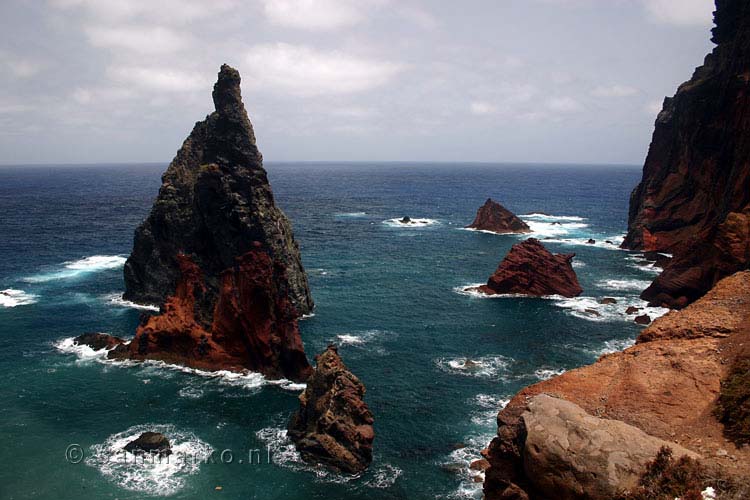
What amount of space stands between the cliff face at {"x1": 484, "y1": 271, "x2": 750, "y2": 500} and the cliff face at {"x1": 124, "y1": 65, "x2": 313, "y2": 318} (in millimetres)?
42262

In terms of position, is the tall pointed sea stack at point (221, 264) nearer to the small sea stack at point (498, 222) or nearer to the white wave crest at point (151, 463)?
the white wave crest at point (151, 463)

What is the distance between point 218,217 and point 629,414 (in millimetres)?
53599

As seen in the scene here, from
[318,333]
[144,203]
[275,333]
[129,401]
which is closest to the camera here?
[129,401]

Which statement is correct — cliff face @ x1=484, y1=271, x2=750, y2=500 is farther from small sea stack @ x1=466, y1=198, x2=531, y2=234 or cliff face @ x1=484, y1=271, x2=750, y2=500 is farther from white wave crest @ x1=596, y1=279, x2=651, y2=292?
small sea stack @ x1=466, y1=198, x2=531, y2=234

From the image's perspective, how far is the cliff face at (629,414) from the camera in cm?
1911

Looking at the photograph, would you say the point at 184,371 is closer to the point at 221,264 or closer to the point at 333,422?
the point at 221,264

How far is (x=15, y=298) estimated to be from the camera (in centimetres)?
7975

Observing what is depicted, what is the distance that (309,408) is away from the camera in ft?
145

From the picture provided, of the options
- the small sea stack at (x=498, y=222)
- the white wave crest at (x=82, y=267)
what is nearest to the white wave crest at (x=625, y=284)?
the small sea stack at (x=498, y=222)

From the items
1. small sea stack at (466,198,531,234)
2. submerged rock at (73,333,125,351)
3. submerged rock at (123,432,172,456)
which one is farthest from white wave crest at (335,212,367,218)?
submerged rock at (123,432,172,456)

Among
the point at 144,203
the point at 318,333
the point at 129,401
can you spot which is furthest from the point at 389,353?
the point at 144,203

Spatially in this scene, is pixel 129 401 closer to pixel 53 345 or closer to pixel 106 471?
pixel 106 471

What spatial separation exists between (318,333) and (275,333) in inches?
458

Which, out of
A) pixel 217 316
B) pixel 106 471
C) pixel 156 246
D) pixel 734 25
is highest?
pixel 734 25
